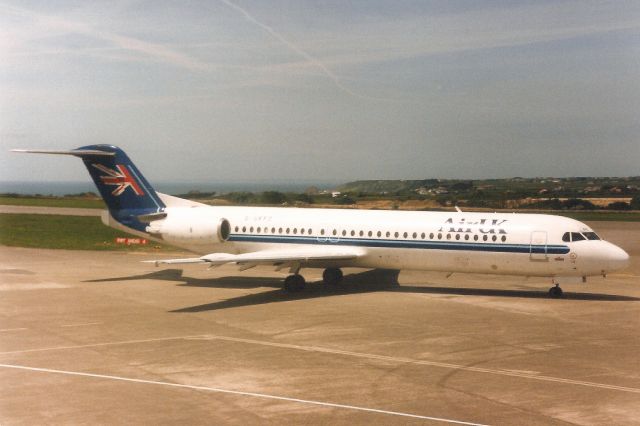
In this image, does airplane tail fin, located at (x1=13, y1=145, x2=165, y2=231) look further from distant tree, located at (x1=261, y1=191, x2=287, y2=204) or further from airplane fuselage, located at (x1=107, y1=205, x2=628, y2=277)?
distant tree, located at (x1=261, y1=191, x2=287, y2=204)

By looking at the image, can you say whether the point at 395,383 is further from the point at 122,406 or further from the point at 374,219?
the point at 374,219

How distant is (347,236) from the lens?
25.6 meters

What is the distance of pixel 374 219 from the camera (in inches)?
1002

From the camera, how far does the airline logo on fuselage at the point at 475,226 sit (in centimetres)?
2366

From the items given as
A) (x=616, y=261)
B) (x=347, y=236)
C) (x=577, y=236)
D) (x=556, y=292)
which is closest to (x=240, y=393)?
(x=347, y=236)

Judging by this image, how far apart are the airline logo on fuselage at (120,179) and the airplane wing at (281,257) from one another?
5505mm

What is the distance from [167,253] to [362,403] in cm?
2768

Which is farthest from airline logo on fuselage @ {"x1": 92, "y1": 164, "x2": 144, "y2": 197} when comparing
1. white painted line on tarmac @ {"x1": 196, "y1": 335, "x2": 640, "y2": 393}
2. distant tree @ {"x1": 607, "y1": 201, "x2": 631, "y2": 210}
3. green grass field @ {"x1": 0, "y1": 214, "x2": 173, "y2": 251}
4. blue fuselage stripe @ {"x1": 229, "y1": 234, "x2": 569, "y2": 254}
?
distant tree @ {"x1": 607, "y1": 201, "x2": 631, "y2": 210}

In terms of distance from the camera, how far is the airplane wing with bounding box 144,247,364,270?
71.9 ft

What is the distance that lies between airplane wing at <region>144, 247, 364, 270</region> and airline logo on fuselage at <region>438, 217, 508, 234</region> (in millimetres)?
3326

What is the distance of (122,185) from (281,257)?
900 cm

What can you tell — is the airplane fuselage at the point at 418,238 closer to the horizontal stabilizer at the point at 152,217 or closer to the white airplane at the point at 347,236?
the white airplane at the point at 347,236

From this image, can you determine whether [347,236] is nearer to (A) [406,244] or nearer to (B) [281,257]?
(A) [406,244]

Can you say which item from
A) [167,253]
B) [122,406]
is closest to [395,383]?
[122,406]
